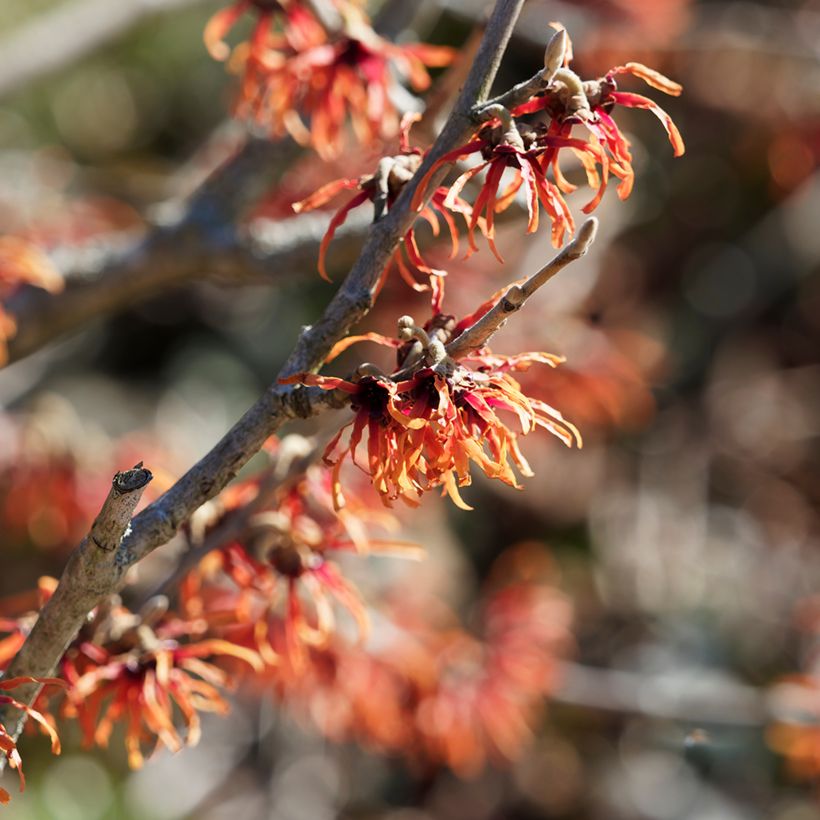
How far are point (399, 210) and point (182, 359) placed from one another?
281 centimetres

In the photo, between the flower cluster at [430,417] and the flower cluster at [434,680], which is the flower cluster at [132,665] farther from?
the flower cluster at [434,680]

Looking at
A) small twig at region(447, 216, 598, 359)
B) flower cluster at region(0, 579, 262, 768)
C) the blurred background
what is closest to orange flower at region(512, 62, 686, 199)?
small twig at region(447, 216, 598, 359)

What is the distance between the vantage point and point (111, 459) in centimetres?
228

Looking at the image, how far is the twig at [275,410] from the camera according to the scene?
0.91 meters

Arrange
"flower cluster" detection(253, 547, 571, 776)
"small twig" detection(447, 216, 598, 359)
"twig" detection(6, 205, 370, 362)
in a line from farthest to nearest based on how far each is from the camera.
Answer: "flower cluster" detection(253, 547, 571, 776)
"twig" detection(6, 205, 370, 362)
"small twig" detection(447, 216, 598, 359)

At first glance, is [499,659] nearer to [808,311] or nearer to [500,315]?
[500,315]

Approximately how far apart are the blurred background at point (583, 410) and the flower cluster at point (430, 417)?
4.69ft

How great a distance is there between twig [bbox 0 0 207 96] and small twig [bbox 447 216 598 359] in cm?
213

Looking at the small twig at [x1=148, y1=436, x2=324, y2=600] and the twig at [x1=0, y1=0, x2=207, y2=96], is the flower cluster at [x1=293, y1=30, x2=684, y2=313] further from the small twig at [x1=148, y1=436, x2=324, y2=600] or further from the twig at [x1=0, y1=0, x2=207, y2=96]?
the twig at [x1=0, y1=0, x2=207, y2=96]

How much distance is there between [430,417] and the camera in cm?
84

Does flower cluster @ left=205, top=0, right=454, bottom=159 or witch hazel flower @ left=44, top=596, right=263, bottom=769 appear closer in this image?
witch hazel flower @ left=44, top=596, right=263, bottom=769

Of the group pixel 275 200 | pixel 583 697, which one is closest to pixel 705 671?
pixel 583 697

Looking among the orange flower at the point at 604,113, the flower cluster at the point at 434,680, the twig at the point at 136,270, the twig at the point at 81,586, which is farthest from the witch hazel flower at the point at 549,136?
the flower cluster at the point at 434,680

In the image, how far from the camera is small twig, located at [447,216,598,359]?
2.57ft
